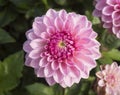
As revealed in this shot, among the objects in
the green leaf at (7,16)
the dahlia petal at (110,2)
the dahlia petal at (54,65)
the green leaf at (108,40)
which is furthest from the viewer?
the green leaf at (7,16)

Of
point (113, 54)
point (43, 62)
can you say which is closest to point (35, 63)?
point (43, 62)

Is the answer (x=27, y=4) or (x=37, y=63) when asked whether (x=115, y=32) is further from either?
(x=27, y=4)

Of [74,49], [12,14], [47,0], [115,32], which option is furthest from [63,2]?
[74,49]

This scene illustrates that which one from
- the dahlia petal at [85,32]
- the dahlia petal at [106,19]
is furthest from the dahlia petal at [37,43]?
the dahlia petal at [106,19]

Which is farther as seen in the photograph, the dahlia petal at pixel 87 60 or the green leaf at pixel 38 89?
the green leaf at pixel 38 89

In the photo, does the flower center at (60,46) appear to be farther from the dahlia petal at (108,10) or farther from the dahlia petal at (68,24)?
the dahlia petal at (108,10)

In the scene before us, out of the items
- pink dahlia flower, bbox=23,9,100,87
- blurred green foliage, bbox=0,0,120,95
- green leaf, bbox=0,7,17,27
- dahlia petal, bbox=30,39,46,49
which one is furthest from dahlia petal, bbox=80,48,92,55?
green leaf, bbox=0,7,17,27

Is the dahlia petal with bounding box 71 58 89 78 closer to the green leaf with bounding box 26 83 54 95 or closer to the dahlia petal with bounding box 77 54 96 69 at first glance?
the dahlia petal with bounding box 77 54 96 69
